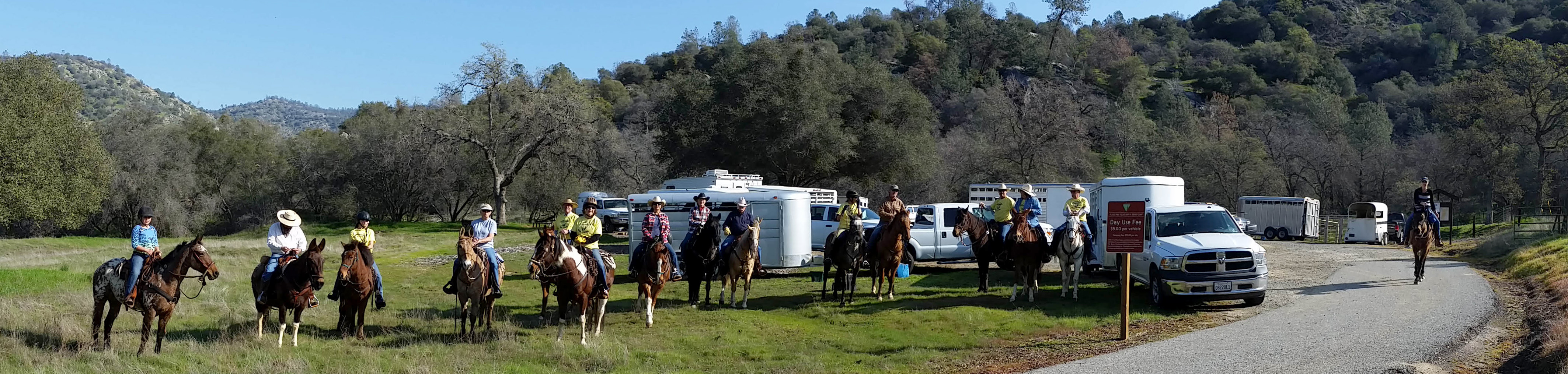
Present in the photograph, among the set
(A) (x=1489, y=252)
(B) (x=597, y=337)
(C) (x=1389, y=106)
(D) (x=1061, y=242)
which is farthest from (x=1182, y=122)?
(B) (x=597, y=337)

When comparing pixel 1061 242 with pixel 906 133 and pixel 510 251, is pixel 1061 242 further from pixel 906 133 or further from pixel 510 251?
pixel 906 133

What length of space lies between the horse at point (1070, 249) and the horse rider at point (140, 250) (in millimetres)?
12635

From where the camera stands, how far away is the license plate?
1397 centimetres

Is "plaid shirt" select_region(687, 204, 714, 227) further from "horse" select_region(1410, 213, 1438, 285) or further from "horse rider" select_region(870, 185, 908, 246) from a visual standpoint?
"horse" select_region(1410, 213, 1438, 285)

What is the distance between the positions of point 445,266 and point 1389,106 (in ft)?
318

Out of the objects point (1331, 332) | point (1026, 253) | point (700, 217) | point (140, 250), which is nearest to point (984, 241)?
point (1026, 253)

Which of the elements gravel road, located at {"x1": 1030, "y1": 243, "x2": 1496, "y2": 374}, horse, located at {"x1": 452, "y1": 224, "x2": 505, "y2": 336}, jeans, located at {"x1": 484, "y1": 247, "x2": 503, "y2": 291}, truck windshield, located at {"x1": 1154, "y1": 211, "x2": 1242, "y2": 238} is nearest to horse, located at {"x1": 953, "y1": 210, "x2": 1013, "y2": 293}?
truck windshield, located at {"x1": 1154, "y1": 211, "x2": 1242, "y2": 238}

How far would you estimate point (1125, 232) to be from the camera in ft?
37.6

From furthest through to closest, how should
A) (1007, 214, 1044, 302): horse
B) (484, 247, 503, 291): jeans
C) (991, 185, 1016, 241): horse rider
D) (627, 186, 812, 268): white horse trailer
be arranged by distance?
(627, 186, 812, 268): white horse trailer
(991, 185, 1016, 241): horse rider
(1007, 214, 1044, 302): horse
(484, 247, 503, 291): jeans

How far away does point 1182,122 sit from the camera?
8119cm

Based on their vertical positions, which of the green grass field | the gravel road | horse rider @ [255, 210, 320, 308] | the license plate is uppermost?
horse rider @ [255, 210, 320, 308]

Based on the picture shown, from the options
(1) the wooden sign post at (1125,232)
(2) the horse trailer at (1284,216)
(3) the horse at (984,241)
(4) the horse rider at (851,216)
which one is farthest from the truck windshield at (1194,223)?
(2) the horse trailer at (1284,216)

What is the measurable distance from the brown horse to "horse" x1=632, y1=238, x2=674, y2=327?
12.0ft

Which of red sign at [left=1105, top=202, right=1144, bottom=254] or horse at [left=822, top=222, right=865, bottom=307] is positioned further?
horse at [left=822, top=222, right=865, bottom=307]
